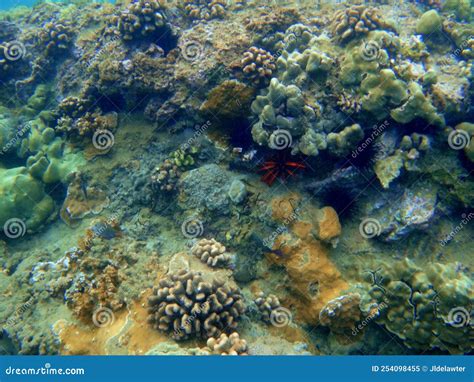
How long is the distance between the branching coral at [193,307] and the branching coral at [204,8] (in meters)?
5.81

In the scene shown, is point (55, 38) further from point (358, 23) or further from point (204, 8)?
point (358, 23)

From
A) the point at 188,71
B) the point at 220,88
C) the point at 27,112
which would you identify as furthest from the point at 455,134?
the point at 27,112

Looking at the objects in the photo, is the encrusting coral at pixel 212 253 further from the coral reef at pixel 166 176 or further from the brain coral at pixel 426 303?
the brain coral at pixel 426 303

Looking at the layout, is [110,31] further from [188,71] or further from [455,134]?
[455,134]

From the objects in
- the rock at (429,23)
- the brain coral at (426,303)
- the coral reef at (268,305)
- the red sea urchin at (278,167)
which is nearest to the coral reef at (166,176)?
the red sea urchin at (278,167)

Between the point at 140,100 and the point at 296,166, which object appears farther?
the point at 140,100

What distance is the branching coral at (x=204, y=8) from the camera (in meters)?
7.12

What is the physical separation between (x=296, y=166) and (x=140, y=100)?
4.03 m

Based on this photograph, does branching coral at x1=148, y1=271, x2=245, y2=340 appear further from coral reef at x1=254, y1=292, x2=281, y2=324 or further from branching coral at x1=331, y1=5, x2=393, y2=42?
branching coral at x1=331, y1=5, x2=393, y2=42

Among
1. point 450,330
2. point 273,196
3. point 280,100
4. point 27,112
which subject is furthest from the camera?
point 27,112

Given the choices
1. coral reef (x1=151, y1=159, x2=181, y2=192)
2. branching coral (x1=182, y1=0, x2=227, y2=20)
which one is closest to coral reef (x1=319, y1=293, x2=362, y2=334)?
coral reef (x1=151, y1=159, x2=181, y2=192)

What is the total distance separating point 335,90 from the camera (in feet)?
18.6

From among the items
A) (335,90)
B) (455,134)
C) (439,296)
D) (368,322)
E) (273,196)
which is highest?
(335,90)

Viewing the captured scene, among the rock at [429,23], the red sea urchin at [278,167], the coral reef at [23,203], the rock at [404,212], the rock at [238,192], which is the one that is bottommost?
the coral reef at [23,203]
